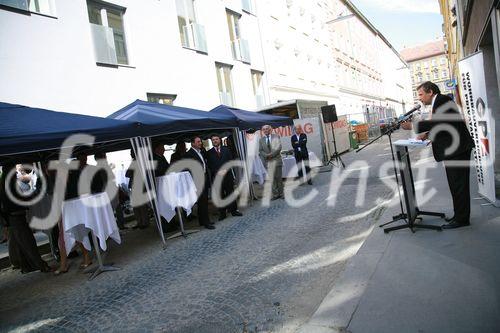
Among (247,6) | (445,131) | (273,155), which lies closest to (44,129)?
(445,131)

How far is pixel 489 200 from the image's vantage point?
5.62m

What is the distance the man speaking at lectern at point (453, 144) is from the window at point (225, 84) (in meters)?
14.2

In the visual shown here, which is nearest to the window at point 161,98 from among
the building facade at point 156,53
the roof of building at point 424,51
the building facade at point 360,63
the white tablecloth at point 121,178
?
the building facade at point 156,53

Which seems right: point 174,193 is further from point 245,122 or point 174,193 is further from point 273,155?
point 273,155

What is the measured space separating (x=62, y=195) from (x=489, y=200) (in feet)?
22.4

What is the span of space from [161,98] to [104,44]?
9.94ft

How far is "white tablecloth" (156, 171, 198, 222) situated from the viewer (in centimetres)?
743

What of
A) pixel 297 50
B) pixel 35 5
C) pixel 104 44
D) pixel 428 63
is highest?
pixel 428 63

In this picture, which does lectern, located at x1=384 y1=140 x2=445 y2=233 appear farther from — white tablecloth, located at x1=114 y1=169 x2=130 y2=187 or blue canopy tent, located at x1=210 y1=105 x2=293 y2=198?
white tablecloth, located at x1=114 y1=169 x2=130 y2=187

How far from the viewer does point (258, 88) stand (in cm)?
2245

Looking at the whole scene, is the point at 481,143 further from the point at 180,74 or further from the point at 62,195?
the point at 180,74

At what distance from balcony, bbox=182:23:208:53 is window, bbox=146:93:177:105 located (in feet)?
9.06

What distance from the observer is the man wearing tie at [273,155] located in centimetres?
1015

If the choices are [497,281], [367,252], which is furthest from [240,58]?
[497,281]
